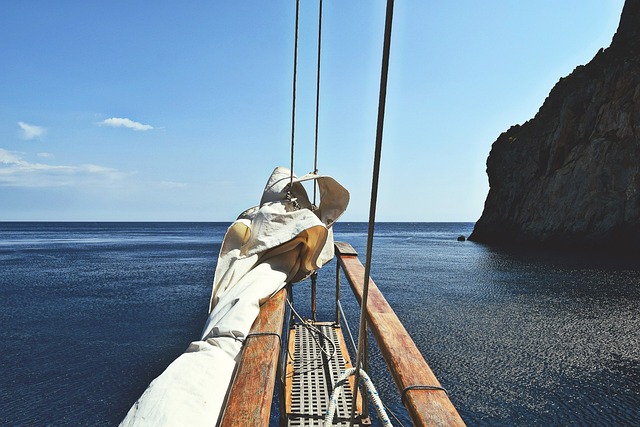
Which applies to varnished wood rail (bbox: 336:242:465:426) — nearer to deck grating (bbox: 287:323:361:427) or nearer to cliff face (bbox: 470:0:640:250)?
deck grating (bbox: 287:323:361:427)

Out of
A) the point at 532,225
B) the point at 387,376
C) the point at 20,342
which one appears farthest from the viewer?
the point at 532,225

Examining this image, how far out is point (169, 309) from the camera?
1845 cm

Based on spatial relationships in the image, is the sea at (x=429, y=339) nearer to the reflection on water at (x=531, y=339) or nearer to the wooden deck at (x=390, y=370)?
the reflection on water at (x=531, y=339)

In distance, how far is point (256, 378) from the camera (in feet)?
5.06

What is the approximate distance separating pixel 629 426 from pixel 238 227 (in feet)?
32.8

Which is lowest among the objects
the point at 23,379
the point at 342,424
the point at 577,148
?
the point at 23,379

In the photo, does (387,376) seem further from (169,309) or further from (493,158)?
(493,158)

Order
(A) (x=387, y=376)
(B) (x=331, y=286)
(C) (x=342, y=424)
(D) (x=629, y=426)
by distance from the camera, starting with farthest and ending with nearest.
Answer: (B) (x=331, y=286)
(A) (x=387, y=376)
(D) (x=629, y=426)
(C) (x=342, y=424)

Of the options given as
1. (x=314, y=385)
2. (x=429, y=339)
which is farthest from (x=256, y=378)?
(x=429, y=339)

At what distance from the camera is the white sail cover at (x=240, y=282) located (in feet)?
5.14

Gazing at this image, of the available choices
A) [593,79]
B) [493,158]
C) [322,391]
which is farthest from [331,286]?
[493,158]

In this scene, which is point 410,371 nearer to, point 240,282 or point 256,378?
point 256,378

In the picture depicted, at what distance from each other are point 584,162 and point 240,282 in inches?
1707

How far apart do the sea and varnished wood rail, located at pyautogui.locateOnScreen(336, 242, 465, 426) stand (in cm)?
822
